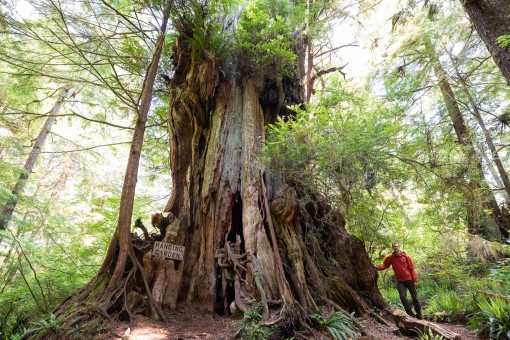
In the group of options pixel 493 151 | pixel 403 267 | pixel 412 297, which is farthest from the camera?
pixel 493 151

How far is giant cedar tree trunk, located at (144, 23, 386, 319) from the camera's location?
3951 mm

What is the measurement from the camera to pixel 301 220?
5.33 meters

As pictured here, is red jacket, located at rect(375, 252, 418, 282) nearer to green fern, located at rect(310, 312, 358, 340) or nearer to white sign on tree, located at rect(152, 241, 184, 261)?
green fern, located at rect(310, 312, 358, 340)

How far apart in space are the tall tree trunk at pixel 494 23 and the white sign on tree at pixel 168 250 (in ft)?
19.0

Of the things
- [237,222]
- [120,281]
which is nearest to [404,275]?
[237,222]

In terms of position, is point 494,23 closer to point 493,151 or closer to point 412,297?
point 493,151

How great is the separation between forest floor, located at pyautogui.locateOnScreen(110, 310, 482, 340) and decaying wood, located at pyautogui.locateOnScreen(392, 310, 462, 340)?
0.40 ft

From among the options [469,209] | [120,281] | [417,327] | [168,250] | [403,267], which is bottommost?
[417,327]

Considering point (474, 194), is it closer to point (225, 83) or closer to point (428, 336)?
point (428, 336)

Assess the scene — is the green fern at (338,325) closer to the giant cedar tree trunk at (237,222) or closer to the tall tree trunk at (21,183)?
the giant cedar tree trunk at (237,222)

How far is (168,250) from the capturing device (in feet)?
13.3

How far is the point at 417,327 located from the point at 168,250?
3.87m

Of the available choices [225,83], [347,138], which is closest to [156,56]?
[225,83]

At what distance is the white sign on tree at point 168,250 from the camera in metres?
3.98
